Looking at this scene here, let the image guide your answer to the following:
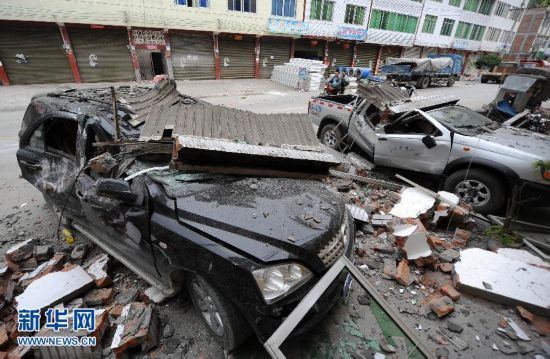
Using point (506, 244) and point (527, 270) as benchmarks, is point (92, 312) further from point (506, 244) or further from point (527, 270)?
point (506, 244)

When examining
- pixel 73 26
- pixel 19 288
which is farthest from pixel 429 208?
pixel 73 26

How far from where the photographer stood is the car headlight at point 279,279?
1.92 meters

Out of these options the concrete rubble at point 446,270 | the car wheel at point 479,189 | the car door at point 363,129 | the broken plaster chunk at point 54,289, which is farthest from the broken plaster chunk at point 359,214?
the broken plaster chunk at point 54,289

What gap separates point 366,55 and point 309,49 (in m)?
7.82

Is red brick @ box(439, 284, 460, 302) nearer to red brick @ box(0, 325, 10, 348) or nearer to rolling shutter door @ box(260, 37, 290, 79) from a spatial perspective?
red brick @ box(0, 325, 10, 348)

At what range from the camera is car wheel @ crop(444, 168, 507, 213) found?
4301 mm

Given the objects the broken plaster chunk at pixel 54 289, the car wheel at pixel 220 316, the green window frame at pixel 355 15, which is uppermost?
the green window frame at pixel 355 15

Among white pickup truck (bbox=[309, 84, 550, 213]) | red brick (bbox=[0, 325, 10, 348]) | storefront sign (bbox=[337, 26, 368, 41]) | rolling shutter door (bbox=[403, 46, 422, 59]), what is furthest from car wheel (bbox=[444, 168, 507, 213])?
rolling shutter door (bbox=[403, 46, 422, 59])

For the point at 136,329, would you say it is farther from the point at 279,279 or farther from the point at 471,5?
the point at 471,5

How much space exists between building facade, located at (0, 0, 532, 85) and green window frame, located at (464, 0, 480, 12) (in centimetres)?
416

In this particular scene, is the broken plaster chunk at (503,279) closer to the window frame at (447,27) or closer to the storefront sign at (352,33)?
the storefront sign at (352,33)

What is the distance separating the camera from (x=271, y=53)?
22.7 m

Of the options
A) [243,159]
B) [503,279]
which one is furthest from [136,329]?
[503,279]

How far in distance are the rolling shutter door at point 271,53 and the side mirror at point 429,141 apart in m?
20.0
